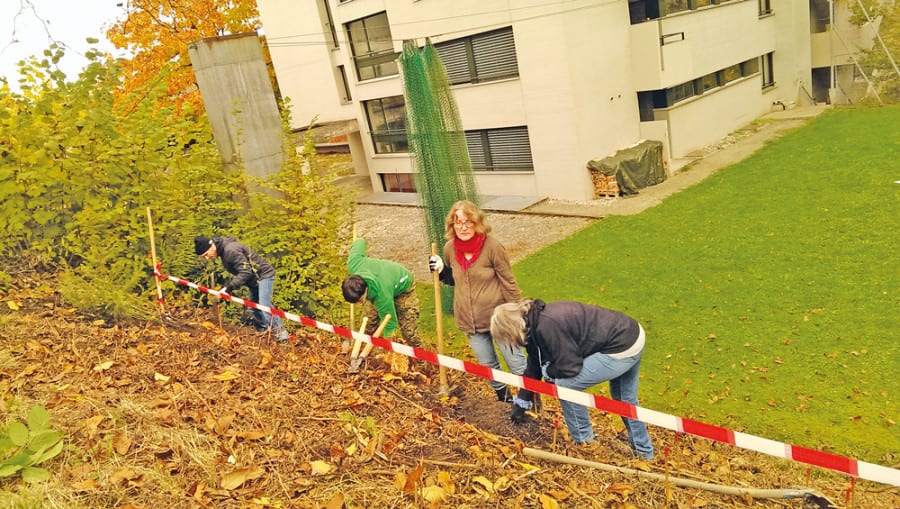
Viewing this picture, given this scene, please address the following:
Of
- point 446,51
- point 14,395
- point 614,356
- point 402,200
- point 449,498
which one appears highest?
point 446,51

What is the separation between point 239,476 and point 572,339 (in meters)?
2.32

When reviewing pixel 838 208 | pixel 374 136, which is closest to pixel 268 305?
pixel 838 208

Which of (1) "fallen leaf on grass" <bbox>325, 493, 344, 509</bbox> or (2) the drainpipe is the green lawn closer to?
(1) "fallen leaf on grass" <bbox>325, 493, 344, 509</bbox>

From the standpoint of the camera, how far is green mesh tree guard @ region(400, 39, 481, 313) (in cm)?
1007

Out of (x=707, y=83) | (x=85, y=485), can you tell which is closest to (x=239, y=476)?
(x=85, y=485)

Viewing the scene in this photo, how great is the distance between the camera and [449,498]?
3.88m

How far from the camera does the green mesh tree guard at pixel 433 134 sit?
1007cm

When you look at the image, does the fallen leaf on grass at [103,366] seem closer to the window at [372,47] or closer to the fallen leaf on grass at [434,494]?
the fallen leaf on grass at [434,494]

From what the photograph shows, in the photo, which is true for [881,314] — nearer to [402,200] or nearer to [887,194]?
[887,194]

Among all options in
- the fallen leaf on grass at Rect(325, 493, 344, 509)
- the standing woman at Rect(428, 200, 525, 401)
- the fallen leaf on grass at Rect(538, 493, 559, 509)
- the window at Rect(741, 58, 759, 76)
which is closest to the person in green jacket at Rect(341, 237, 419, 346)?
the standing woman at Rect(428, 200, 525, 401)

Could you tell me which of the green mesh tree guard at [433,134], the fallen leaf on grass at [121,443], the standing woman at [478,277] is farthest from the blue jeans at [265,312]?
the green mesh tree guard at [433,134]

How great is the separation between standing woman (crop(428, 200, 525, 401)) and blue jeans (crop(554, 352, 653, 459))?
0.83 meters

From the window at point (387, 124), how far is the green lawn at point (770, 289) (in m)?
10.1

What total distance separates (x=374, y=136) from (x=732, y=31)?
1292 cm
